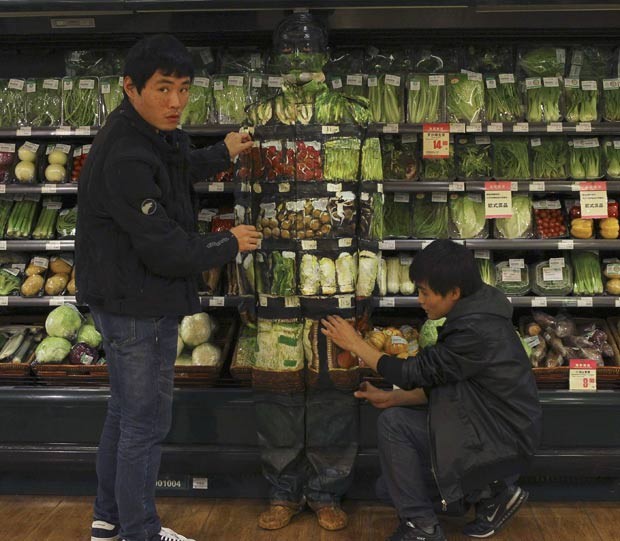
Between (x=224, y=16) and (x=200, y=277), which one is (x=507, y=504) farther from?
(x=224, y=16)

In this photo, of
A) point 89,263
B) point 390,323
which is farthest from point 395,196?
point 89,263

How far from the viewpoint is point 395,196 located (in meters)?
4.28

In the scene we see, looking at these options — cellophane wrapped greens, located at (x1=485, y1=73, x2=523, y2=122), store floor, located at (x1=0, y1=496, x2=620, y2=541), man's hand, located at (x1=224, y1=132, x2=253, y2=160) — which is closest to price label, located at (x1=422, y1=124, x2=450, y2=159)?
cellophane wrapped greens, located at (x1=485, y1=73, x2=523, y2=122)

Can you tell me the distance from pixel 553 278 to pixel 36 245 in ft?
8.89

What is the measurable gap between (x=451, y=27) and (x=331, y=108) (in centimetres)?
116

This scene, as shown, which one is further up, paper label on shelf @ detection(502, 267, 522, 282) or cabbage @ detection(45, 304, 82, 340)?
paper label on shelf @ detection(502, 267, 522, 282)

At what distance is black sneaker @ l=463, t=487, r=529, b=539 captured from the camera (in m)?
3.44

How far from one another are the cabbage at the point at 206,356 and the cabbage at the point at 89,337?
54 centimetres

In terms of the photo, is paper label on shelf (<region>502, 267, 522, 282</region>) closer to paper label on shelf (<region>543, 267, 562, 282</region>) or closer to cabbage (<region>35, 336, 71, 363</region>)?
paper label on shelf (<region>543, 267, 562, 282</region>)

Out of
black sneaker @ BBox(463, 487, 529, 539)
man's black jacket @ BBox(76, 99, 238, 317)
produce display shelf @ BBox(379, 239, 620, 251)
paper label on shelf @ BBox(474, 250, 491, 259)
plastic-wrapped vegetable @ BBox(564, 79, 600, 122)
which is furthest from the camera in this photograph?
paper label on shelf @ BBox(474, 250, 491, 259)

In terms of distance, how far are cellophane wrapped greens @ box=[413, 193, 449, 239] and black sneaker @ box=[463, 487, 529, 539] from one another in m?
1.40

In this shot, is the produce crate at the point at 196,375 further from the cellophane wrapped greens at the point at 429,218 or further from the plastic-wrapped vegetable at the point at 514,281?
the plastic-wrapped vegetable at the point at 514,281

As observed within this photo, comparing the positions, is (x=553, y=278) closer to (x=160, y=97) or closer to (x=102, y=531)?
(x=160, y=97)

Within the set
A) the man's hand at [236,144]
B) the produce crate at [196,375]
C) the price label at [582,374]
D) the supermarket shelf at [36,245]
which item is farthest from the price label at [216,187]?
the price label at [582,374]
